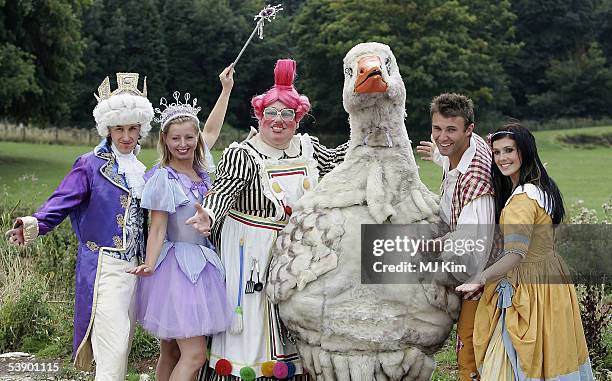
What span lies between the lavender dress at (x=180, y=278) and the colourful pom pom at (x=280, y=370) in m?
0.30

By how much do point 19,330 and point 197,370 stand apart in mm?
3175

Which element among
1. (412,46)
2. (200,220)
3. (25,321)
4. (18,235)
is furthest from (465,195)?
(412,46)

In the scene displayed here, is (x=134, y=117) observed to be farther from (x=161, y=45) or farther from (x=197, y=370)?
(x=161, y=45)

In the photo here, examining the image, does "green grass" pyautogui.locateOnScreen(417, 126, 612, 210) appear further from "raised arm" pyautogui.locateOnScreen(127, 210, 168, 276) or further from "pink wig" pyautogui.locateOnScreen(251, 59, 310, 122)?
"raised arm" pyautogui.locateOnScreen(127, 210, 168, 276)

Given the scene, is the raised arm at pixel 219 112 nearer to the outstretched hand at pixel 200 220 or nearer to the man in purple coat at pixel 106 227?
the man in purple coat at pixel 106 227

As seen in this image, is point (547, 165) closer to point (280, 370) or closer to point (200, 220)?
point (280, 370)

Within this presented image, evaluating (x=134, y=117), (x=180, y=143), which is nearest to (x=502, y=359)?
(x=180, y=143)

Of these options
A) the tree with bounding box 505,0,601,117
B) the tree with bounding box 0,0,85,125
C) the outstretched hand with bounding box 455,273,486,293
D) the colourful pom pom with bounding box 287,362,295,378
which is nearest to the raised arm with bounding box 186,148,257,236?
the colourful pom pom with bounding box 287,362,295,378

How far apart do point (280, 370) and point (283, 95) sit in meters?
1.29

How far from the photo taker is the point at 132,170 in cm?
410

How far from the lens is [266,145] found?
387 centimetres

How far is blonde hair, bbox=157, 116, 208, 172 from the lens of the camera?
3.93 meters

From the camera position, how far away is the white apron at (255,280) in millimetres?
3736

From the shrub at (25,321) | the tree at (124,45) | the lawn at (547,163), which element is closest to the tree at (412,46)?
the lawn at (547,163)
